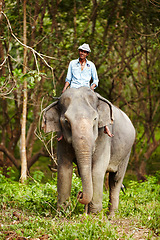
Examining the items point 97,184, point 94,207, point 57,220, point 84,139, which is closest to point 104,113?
point 84,139

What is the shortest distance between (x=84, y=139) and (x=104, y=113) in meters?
0.86

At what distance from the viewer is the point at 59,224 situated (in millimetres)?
5500

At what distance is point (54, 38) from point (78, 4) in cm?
157

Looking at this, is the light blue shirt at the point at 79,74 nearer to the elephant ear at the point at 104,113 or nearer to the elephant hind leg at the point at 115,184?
the elephant ear at the point at 104,113

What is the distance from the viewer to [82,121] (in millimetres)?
5633

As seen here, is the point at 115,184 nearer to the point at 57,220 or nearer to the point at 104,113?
the point at 104,113

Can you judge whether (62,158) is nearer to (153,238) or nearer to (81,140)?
(81,140)

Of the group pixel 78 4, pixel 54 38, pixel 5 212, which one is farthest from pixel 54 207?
pixel 78 4

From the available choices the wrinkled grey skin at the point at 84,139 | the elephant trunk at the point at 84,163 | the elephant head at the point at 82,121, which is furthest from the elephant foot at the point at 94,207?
the elephant trunk at the point at 84,163

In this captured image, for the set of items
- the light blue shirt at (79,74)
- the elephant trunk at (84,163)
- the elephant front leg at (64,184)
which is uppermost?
the light blue shirt at (79,74)

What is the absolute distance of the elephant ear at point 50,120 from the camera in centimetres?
627

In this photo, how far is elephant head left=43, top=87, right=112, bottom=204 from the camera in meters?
5.56

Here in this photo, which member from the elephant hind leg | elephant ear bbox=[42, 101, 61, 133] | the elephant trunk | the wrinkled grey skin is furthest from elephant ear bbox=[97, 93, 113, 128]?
the elephant hind leg

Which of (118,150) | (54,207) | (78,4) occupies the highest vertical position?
(78,4)
